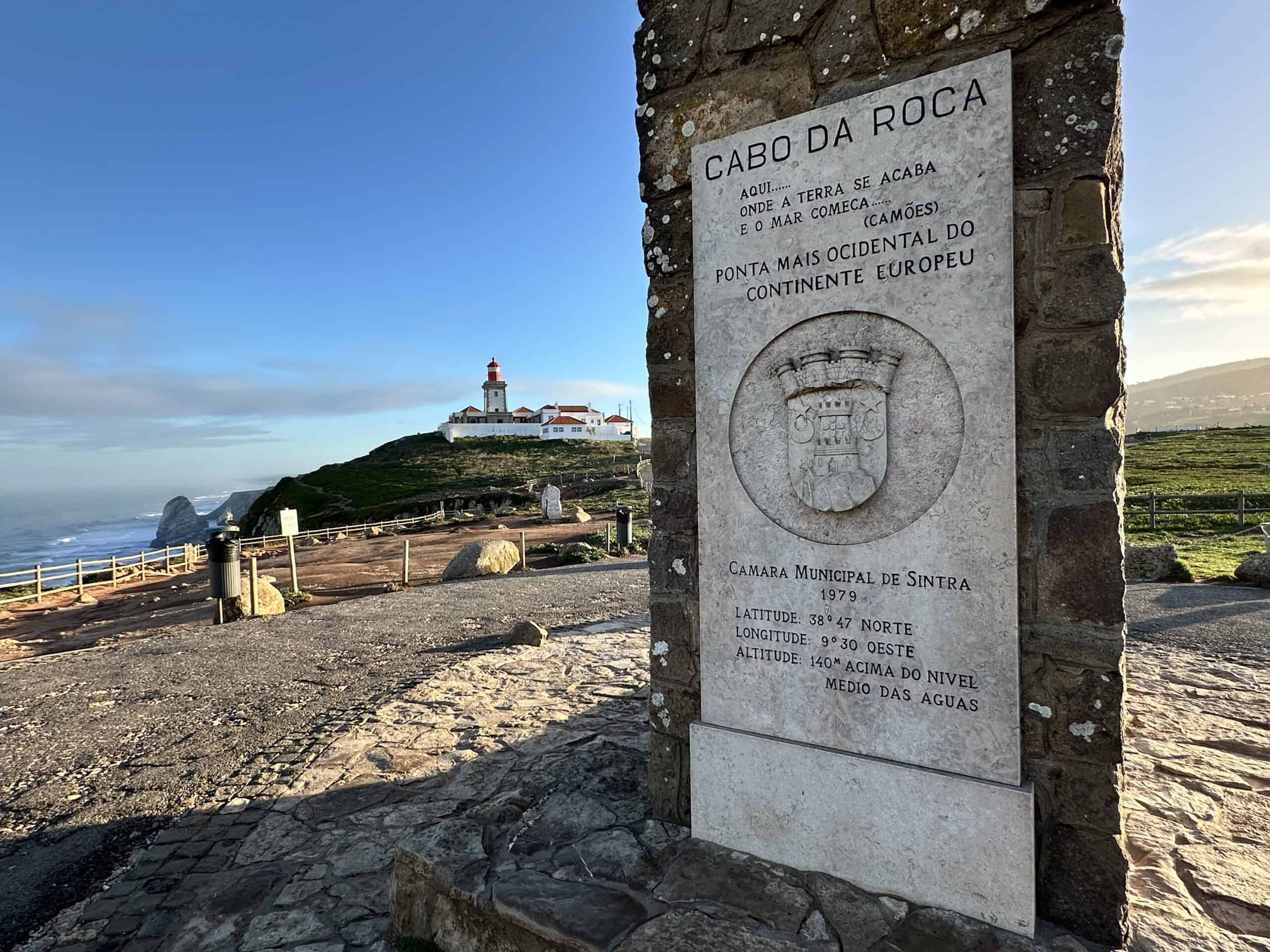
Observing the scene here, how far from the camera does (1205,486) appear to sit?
91.2 ft

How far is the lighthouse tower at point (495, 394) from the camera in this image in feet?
294

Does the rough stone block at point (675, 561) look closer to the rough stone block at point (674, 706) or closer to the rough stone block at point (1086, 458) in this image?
the rough stone block at point (674, 706)

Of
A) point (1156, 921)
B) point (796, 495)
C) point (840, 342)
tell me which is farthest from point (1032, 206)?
point (1156, 921)

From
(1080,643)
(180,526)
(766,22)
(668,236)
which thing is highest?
(766,22)

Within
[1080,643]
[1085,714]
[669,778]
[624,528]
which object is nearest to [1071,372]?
[1080,643]

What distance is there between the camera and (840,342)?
2.37 metres

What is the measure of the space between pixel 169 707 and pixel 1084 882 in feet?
20.7

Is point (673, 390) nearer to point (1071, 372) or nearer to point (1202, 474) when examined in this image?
point (1071, 372)

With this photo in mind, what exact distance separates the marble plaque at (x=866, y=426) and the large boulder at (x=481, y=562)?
1101 cm

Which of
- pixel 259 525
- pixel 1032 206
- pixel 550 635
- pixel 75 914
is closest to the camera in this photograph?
pixel 1032 206

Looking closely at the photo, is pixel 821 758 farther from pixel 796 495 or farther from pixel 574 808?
pixel 574 808

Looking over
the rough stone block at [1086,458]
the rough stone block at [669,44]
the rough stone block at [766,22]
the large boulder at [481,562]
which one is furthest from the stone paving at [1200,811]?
the large boulder at [481,562]

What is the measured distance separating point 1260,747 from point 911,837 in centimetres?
295

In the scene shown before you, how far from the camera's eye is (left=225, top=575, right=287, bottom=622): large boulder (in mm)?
9469
